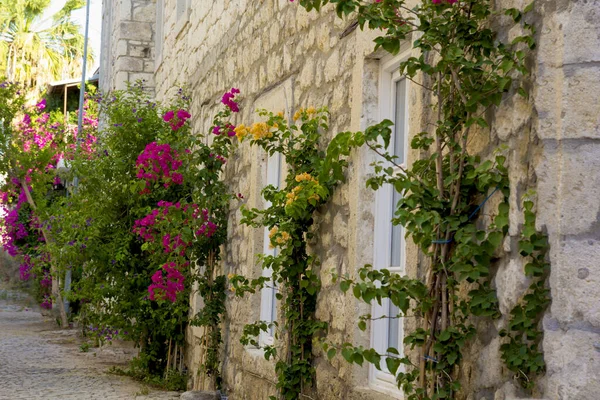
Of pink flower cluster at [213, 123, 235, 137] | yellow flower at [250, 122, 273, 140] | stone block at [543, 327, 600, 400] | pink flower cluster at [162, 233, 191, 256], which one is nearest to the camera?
stone block at [543, 327, 600, 400]

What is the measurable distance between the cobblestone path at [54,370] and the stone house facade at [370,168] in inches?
31.8

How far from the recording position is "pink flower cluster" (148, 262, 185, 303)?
7.76 meters

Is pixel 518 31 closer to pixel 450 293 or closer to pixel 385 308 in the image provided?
pixel 450 293

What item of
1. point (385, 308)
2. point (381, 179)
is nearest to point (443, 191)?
point (381, 179)

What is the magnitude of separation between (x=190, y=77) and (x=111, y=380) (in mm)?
3283

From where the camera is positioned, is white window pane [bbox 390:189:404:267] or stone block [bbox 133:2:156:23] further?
stone block [bbox 133:2:156:23]

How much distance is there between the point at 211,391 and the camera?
7117 millimetres

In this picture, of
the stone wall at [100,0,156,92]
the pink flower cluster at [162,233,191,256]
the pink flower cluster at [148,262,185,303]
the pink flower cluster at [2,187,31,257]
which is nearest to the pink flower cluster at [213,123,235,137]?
the pink flower cluster at [162,233,191,256]

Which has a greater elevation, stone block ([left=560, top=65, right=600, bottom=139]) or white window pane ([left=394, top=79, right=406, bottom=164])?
white window pane ([left=394, top=79, right=406, bottom=164])

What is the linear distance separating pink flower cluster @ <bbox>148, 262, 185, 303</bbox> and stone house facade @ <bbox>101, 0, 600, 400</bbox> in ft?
1.71

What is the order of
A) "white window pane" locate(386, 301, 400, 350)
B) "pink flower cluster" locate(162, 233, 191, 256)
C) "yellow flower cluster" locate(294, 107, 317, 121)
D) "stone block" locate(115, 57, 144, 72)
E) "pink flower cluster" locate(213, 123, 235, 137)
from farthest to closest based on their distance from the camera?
"stone block" locate(115, 57, 144, 72) → "pink flower cluster" locate(162, 233, 191, 256) → "pink flower cluster" locate(213, 123, 235, 137) → "yellow flower cluster" locate(294, 107, 317, 121) → "white window pane" locate(386, 301, 400, 350)

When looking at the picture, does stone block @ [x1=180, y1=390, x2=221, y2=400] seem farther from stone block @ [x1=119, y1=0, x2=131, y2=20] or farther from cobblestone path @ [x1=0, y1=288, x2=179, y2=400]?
stone block @ [x1=119, y1=0, x2=131, y2=20]

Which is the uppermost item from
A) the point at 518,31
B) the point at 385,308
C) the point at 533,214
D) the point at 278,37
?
the point at 278,37

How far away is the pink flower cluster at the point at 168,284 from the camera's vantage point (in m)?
7.76
